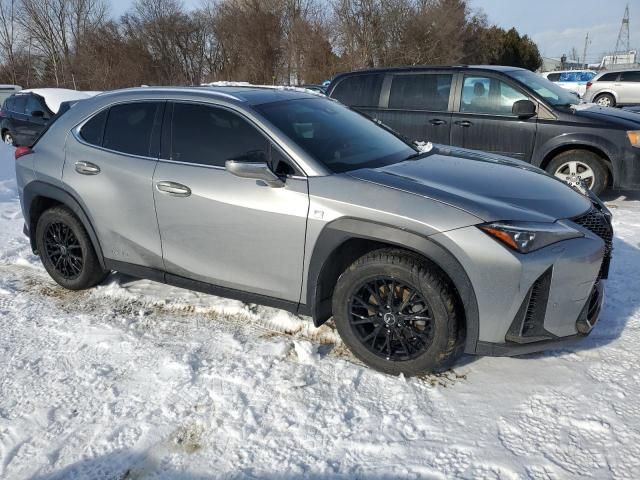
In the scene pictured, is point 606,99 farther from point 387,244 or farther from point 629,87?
point 387,244

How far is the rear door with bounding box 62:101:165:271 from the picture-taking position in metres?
3.63

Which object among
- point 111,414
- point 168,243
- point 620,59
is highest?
point 620,59

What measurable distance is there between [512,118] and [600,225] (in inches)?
153

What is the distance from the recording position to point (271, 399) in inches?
112

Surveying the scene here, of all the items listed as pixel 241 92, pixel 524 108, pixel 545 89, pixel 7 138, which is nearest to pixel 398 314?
pixel 241 92

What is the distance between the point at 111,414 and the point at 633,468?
99.4 inches

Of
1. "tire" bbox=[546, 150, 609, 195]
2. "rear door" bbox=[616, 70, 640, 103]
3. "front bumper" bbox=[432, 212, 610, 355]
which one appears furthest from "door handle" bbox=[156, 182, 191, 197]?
"rear door" bbox=[616, 70, 640, 103]

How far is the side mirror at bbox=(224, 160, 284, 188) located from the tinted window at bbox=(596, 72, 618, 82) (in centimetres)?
2083

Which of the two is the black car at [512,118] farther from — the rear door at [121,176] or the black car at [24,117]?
the black car at [24,117]

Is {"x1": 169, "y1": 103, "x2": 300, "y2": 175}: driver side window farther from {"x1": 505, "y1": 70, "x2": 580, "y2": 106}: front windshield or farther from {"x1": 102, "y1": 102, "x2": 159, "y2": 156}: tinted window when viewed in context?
{"x1": 505, "y1": 70, "x2": 580, "y2": 106}: front windshield

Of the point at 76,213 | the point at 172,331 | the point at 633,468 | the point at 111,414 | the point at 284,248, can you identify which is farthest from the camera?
the point at 76,213

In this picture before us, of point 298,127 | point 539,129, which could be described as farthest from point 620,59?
point 298,127

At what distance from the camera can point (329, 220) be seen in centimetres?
294

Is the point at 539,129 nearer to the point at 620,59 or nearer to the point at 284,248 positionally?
the point at 284,248
